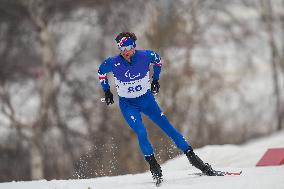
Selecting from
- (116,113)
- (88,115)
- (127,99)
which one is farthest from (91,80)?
(127,99)

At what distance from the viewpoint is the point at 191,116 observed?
21.3m

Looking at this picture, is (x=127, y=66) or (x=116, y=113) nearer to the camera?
(x=127, y=66)

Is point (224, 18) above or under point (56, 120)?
above

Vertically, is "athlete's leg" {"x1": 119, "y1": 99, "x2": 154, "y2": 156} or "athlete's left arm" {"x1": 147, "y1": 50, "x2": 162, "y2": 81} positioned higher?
"athlete's left arm" {"x1": 147, "y1": 50, "x2": 162, "y2": 81}

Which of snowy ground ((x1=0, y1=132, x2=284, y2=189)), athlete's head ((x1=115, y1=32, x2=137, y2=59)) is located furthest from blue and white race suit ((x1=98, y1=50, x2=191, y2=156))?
snowy ground ((x1=0, y1=132, x2=284, y2=189))

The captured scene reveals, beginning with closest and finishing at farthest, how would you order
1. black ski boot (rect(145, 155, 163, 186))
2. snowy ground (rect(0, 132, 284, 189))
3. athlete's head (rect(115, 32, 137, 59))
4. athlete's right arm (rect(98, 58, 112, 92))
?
snowy ground (rect(0, 132, 284, 189))
black ski boot (rect(145, 155, 163, 186))
athlete's head (rect(115, 32, 137, 59))
athlete's right arm (rect(98, 58, 112, 92))

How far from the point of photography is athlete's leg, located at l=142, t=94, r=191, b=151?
842 cm

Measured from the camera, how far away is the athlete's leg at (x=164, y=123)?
842 centimetres

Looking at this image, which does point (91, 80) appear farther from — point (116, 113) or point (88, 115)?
point (116, 113)

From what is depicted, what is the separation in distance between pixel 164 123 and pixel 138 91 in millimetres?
502

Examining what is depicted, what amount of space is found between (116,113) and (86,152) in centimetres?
250

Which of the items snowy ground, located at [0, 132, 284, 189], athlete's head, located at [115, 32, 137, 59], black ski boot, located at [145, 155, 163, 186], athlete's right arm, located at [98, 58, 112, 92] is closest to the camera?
snowy ground, located at [0, 132, 284, 189]

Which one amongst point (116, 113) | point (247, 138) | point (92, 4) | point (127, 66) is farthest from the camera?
point (247, 138)

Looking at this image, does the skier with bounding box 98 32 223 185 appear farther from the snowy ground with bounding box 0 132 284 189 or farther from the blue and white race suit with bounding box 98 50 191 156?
the snowy ground with bounding box 0 132 284 189
